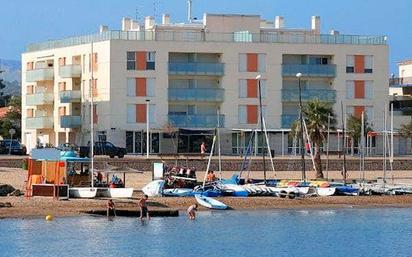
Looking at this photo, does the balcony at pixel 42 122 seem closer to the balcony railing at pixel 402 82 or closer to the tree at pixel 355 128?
the tree at pixel 355 128

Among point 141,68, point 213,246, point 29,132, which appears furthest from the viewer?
point 29,132

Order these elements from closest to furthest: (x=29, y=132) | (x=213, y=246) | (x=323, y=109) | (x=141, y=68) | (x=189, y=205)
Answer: (x=213, y=246), (x=189, y=205), (x=323, y=109), (x=141, y=68), (x=29, y=132)

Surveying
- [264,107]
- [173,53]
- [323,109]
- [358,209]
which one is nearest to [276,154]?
[264,107]

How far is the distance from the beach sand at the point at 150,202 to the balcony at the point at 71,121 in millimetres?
25349

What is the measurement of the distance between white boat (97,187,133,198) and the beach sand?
0.42 m

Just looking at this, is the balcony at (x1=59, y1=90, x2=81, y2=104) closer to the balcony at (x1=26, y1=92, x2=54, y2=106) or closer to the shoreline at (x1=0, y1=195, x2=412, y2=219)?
the balcony at (x1=26, y1=92, x2=54, y2=106)

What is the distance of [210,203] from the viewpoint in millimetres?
74000

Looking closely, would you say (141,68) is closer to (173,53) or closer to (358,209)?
(173,53)

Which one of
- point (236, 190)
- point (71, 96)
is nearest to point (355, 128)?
point (71, 96)

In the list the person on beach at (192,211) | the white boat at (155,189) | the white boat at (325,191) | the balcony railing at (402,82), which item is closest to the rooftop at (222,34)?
the balcony railing at (402,82)

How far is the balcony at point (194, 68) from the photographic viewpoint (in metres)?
110

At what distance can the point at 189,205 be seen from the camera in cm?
7356

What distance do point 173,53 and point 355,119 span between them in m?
17.8

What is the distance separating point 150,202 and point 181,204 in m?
2.87
